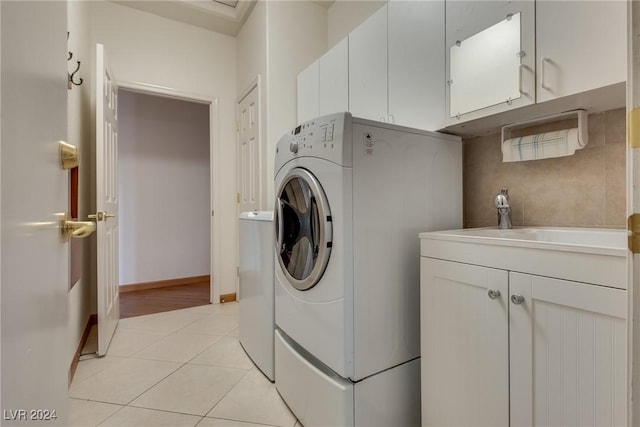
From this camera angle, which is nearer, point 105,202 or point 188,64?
point 105,202

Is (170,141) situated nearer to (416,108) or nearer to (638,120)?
(416,108)

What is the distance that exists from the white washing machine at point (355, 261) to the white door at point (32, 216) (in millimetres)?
807

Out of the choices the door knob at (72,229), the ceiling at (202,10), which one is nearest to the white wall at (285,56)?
the ceiling at (202,10)

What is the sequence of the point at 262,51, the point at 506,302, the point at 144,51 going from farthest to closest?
1. the point at 144,51
2. the point at 262,51
3. the point at 506,302

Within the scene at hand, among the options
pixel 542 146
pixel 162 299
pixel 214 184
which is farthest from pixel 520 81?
pixel 162 299

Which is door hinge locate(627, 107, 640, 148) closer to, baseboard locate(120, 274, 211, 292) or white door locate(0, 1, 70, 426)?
white door locate(0, 1, 70, 426)

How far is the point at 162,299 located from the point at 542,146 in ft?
11.7

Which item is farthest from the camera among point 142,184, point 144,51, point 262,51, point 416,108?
point 142,184

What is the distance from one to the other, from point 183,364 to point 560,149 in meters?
2.27

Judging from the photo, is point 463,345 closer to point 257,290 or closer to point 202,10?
point 257,290

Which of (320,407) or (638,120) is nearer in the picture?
(638,120)

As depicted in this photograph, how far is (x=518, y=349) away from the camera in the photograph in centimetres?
94

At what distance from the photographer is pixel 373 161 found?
1246 millimetres

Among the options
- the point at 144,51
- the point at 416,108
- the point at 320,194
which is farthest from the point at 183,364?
the point at 144,51
